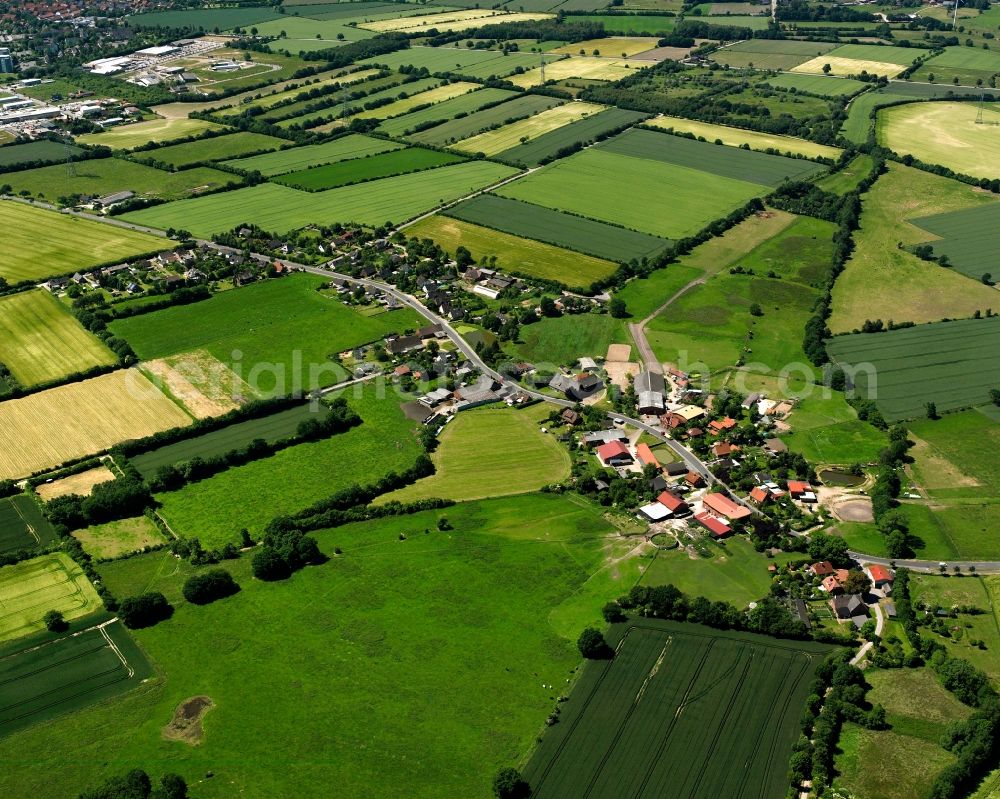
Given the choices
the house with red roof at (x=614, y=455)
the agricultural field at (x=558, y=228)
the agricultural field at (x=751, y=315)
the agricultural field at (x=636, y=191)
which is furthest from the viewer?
the agricultural field at (x=636, y=191)

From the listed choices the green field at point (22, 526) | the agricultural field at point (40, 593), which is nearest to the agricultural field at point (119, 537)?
the agricultural field at point (40, 593)

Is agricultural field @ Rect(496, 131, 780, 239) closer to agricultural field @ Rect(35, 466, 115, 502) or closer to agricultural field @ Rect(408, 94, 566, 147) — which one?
agricultural field @ Rect(408, 94, 566, 147)

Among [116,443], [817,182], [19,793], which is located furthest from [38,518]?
[817,182]

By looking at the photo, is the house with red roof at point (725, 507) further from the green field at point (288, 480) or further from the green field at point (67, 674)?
the green field at point (67, 674)

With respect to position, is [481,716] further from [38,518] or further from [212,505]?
[38,518]

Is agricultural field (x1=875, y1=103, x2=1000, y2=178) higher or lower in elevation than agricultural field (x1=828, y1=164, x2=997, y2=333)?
higher

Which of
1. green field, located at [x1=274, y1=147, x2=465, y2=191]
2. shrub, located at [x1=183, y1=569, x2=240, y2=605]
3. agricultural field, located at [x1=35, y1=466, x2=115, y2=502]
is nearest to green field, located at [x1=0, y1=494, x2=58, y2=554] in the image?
agricultural field, located at [x1=35, y1=466, x2=115, y2=502]
